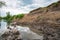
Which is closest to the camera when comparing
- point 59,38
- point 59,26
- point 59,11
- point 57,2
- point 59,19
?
point 59,38

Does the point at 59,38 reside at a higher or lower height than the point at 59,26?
lower

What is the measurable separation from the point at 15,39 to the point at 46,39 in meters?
4.44

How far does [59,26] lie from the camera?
3844 centimetres

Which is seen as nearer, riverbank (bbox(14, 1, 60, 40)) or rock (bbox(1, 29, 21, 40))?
rock (bbox(1, 29, 21, 40))

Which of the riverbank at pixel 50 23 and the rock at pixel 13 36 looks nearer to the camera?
the rock at pixel 13 36

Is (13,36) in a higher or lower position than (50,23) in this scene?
lower

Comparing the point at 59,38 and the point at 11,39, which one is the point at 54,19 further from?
the point at 11,39

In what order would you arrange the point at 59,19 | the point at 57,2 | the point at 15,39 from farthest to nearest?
the point at 57,2, the point at 59,19, the point at 15,39

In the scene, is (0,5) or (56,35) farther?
(0,5)

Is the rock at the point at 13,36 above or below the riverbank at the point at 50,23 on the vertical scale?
below

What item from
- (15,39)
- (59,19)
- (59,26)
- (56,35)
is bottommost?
(15,39)

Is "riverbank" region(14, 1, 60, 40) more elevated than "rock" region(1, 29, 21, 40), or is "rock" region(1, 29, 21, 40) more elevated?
"riverbank" region(14, 1, 60, 40)

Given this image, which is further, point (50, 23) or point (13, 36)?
point (50, 23)

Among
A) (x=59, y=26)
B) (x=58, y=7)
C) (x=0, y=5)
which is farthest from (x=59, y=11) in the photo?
(x=0, y=5)
